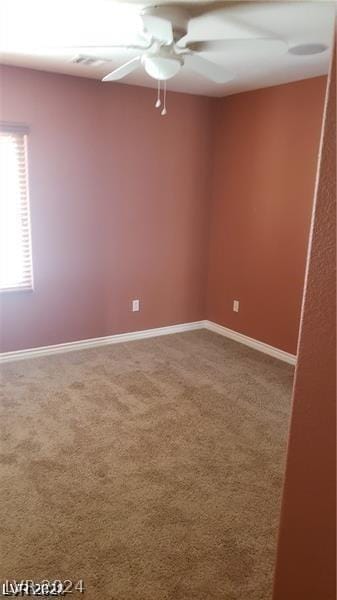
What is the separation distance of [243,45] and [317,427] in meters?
2.43

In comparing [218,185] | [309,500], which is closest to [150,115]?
[218,185]

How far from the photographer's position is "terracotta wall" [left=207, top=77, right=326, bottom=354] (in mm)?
3875

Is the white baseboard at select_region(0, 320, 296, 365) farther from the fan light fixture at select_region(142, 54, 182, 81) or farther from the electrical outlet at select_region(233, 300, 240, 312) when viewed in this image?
the fan light fixture at select_region(142, 54, 182, 81)

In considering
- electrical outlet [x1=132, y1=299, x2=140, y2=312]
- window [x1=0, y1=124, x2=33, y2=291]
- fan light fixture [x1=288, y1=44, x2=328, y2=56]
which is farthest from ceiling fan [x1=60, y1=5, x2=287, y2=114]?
electrical outlet [x1=132, y1=299, x2=140, y2=312]

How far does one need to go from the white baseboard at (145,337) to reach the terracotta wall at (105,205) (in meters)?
0.07

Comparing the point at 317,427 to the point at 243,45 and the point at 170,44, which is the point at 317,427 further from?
the point at 243,45

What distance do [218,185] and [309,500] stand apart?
14.0 ft

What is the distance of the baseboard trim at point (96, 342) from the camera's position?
408 centimetres

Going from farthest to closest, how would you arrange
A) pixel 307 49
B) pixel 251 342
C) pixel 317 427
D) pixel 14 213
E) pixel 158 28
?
1. pixel 251 342
2. pixel 14 213
3. pixel 307 49
4. pixel 158 28
5. pixel 317 427

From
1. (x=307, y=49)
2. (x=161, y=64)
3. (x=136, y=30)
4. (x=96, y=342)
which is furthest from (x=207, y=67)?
(x=96, y=342)

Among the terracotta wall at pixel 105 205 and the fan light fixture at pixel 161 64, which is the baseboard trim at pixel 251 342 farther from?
the fan light fixture at pixel 161 64

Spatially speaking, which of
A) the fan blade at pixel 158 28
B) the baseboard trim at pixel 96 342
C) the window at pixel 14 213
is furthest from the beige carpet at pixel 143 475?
the fan blade at pixel 158 28

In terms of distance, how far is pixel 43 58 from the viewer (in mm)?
3268

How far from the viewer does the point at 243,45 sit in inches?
102
